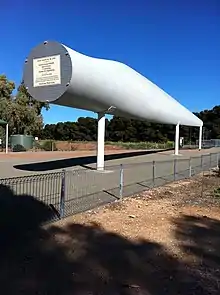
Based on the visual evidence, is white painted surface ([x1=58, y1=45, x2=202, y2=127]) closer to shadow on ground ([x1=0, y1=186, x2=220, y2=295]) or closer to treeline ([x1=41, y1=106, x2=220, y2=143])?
shadow on ground ([x1=0, y1=186, x2=220, y2=295])

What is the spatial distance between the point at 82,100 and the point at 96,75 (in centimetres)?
125

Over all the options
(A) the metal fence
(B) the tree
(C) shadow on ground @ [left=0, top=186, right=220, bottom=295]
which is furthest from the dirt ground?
(B) the tree

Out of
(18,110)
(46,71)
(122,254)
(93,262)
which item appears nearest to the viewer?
(93,262)

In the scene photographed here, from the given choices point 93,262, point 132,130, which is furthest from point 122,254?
point 132,130

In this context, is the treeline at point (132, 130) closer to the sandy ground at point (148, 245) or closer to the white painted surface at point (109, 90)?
the white painted surface at point (109, 90)

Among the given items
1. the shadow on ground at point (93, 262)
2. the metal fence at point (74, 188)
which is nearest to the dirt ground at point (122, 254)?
the shadow on ground at point (93, 262)

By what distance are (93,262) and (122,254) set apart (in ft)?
2.03

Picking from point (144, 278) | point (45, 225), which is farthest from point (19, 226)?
point (144, 278)

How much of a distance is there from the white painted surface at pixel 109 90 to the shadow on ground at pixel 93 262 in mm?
8167

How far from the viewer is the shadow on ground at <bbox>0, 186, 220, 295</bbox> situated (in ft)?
14.8

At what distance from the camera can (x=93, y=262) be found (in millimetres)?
5387

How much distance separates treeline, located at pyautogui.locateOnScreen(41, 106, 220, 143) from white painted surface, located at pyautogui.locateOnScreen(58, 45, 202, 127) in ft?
145

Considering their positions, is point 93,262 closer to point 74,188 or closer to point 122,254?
point 122,254

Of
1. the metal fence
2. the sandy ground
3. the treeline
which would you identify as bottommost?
the sandy ground
